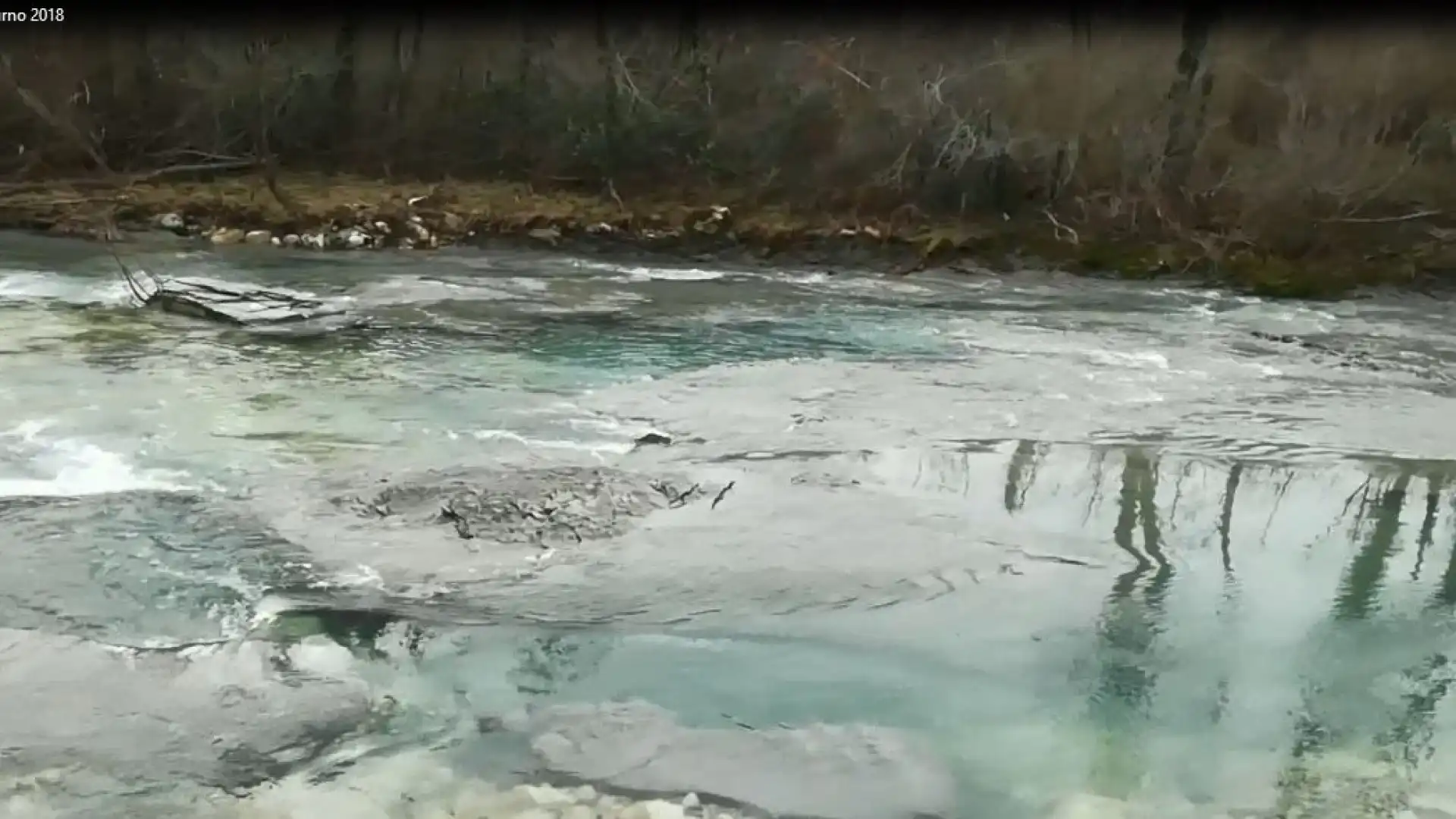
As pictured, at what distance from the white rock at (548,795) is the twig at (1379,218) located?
6725mm

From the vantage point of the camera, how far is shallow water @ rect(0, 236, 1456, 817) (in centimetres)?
269

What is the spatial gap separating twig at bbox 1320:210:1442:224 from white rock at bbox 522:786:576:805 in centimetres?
673

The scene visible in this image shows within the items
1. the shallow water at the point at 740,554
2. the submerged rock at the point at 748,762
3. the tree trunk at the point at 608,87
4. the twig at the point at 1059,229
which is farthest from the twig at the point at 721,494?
the tree trunk at the point at 608,87

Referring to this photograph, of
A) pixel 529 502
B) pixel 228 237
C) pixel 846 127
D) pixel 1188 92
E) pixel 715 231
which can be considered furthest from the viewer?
pixel 846 127

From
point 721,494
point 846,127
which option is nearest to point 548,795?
point 721,494

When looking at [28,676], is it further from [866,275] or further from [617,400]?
[866,275]

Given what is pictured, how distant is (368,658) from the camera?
2.98 meters

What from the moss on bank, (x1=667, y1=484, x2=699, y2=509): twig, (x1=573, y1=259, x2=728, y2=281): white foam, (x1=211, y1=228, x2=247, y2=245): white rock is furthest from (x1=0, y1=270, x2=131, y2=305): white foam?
(x1=667, y1=484, x2=699, y2=509): twig

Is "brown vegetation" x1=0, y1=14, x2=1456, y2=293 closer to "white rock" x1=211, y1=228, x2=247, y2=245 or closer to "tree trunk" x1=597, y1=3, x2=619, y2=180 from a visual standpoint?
"tree trunk" x1=597, y1=3, x2=619, y2=180

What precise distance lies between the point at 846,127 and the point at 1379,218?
3339 millimetres

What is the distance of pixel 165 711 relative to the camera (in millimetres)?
2730

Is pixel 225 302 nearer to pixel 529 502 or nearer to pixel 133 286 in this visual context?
pixel 133 286

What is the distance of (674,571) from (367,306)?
3.45 meters

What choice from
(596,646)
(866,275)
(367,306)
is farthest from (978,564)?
(866,275)
